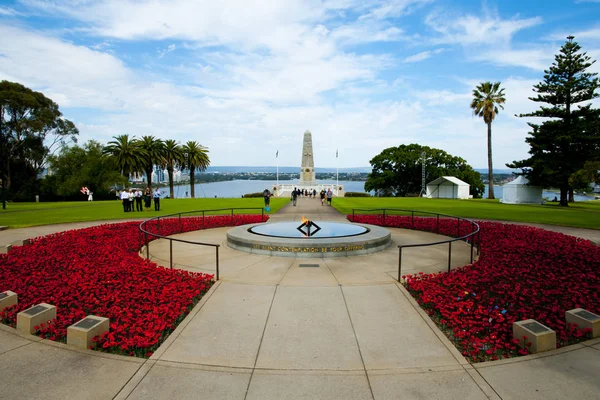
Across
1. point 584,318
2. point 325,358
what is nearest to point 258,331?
point 325,358

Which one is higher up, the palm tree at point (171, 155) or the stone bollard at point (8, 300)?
the palm tree at point (171, 155)

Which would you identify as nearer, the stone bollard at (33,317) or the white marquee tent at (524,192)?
the stone bollard at (33,317)

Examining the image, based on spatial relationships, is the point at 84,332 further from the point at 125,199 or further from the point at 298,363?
the point at 125,199

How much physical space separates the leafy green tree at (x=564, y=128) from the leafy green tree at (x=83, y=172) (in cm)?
5841

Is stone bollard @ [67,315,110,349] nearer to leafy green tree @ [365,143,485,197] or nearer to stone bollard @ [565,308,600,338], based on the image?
stone bollard @ [565,308,600,338]

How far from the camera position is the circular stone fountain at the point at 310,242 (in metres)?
11.0

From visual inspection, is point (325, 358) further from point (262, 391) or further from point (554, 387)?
point (554, 387)

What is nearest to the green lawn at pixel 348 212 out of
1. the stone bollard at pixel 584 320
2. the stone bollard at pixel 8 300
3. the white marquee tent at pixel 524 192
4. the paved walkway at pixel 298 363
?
the white marquee tent at pixel 524 192

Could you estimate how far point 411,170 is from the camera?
70812mm

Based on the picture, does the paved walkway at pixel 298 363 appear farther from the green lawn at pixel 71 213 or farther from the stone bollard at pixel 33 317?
the green lawn at pixel 71 213

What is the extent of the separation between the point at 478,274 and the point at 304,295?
13.8ft

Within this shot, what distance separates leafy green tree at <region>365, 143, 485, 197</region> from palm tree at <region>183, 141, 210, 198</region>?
34.0 meters

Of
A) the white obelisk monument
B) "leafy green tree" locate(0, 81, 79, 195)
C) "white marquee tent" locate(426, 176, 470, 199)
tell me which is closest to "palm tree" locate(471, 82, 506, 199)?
"white marquee tent" locate(426, 176, 470, 199)

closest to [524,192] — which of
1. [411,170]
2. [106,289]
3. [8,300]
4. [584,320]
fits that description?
[411,170]
